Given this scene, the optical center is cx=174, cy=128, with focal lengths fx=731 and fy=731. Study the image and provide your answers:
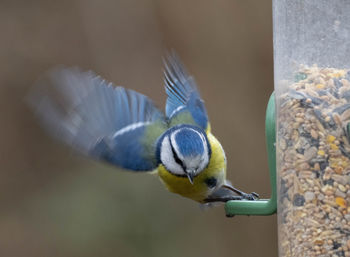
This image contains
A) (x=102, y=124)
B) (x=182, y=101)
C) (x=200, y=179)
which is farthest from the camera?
(x=182, y=101)

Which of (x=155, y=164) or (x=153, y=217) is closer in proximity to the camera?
A: (x=155, y=164)

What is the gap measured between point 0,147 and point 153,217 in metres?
1.54

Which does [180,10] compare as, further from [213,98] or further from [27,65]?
[27,65]

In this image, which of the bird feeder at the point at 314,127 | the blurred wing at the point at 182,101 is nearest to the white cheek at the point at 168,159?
the blurred wing at the point at 182,101

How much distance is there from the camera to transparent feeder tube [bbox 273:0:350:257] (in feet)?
8.57

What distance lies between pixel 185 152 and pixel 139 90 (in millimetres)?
2631

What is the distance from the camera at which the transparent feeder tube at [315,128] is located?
8.57 feet

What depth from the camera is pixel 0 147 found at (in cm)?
634

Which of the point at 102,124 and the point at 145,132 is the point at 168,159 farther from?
the point at 102,124

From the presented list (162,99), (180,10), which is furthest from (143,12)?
(162,99)

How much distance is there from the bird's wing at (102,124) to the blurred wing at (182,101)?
12cm

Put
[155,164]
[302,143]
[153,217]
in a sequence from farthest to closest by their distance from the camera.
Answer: [153,217]
[155,164]
[302,143]

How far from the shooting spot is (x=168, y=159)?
373cm

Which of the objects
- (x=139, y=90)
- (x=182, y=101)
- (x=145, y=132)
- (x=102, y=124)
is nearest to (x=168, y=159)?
(x=145, y=132)
